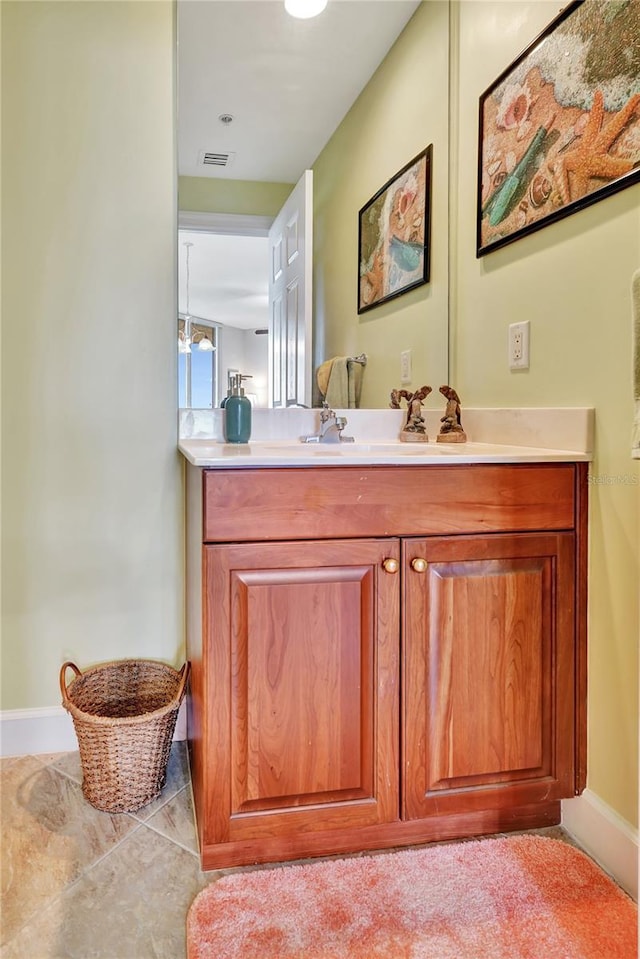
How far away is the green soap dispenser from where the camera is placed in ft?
5.50

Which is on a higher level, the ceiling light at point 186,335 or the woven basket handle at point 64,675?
the ceiling light at point 186,335

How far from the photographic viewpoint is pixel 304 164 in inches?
72.8

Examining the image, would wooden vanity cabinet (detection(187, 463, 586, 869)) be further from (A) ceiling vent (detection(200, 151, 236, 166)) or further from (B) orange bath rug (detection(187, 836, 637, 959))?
(A) ceiling vent (detection(200, 151, 236, 166))

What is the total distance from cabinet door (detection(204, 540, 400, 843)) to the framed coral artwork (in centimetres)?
101

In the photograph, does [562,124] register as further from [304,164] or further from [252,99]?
[252,99]

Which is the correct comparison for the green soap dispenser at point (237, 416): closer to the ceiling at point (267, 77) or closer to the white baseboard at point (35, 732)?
the ceiling at point (267, 77)

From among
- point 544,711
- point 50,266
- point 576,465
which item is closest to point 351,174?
point 50,266

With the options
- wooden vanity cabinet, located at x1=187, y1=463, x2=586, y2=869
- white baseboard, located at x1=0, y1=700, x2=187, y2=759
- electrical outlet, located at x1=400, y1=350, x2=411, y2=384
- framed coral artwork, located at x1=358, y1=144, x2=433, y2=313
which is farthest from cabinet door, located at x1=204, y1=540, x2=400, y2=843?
framed coral artwork, located at x1=358, y1=144, x2=433, y2=313

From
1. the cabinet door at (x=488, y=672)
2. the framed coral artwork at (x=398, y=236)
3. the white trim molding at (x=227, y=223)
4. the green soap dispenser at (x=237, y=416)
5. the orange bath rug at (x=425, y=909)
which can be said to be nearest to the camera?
the orange bath rug at (x=425, y=909)

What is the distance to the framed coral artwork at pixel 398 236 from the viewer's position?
1946 millimetres

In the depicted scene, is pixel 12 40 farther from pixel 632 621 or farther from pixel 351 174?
pixel 632 621

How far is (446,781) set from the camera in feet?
4.40

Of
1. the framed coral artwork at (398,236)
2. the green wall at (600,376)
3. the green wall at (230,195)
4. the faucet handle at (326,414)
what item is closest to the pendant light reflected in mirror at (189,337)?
the green wall at (230,195)

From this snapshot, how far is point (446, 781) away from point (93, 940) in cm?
73
